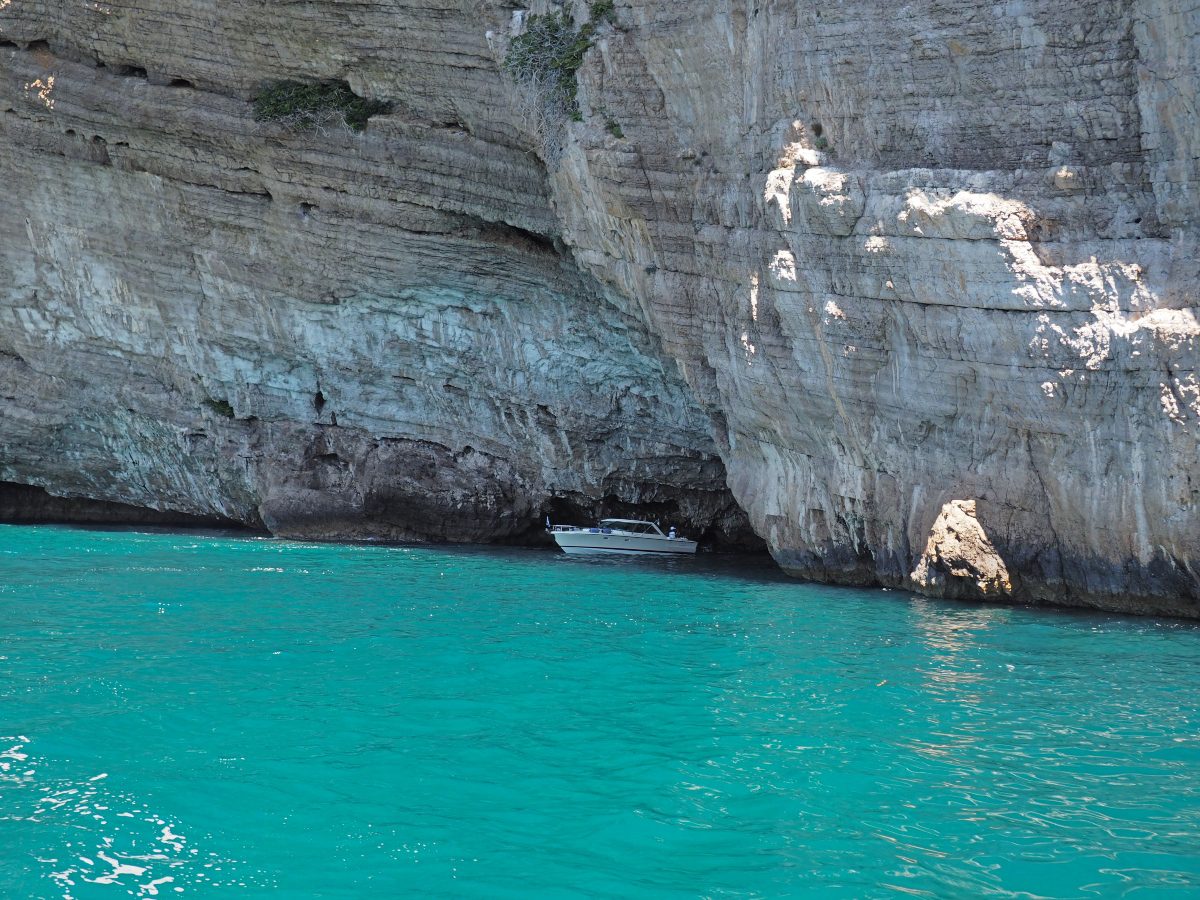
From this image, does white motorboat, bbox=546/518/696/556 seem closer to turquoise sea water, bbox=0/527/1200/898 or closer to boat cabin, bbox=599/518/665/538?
boat cabin, bbox=599/518/665/538

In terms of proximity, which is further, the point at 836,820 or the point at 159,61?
the point at 159,61

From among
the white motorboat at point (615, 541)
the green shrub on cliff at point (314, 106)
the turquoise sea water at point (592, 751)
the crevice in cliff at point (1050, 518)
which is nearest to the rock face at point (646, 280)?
the crevice in cliff at point (1050, 518)

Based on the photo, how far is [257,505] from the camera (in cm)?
3102

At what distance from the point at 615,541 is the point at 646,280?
7779 millimetres

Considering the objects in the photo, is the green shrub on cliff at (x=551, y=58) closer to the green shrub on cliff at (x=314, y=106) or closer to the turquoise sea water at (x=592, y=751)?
the green shrub on cliff at (x=314, y=106)

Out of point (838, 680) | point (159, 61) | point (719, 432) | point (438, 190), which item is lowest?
point (838, 680)

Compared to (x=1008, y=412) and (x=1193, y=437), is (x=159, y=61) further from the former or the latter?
(x=1193, y=437)

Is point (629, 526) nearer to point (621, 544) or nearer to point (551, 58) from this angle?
point (621, 544)

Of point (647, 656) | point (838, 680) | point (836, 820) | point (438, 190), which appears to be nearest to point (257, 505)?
point (438, 190)

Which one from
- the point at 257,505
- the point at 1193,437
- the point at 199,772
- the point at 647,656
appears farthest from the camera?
the point at 257,505

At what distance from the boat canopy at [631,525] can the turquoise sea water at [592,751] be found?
10.7 metres

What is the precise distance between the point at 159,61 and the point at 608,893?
22775mm

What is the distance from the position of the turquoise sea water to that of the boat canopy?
10718 mm

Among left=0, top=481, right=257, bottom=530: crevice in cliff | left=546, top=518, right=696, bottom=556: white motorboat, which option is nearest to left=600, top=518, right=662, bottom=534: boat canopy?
left=546, top=518, right=696, bottom=556: white motorboat
